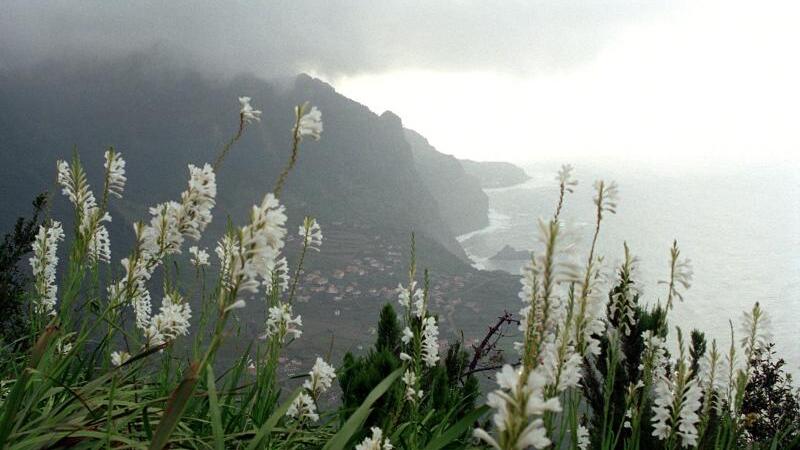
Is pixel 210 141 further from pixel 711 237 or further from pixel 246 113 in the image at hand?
pixel 246 113

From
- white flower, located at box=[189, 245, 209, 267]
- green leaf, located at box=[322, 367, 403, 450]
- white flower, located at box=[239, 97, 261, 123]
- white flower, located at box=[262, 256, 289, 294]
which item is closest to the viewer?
green leaf, located at box=[322, 367, 403, 450]

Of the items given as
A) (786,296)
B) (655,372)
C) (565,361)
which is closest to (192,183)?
(565,361)

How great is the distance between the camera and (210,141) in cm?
15775

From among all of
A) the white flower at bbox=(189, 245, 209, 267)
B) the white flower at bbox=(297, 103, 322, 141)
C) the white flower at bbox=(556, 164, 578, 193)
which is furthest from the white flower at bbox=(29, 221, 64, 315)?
the white flower at bbox=(556, 164, 578, 193)

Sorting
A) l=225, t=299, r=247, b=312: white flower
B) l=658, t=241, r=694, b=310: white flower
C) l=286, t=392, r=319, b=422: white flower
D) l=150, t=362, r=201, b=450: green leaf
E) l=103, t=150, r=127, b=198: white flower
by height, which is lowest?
l=286, t=392, r=319, b=422: white flower

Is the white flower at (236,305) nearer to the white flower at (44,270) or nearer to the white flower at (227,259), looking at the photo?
the white flower at (227,259)

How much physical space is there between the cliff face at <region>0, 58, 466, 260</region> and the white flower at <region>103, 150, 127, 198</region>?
132 m

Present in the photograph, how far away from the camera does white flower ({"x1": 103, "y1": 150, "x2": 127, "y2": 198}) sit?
10.5 feet

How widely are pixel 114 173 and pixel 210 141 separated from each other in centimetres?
16519

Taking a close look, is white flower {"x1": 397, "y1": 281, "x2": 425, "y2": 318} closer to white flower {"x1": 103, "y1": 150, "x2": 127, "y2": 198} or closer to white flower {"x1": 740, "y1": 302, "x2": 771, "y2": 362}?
white flower {"x1": 740, "y1": 302, "x2": 771, "y2": 362}

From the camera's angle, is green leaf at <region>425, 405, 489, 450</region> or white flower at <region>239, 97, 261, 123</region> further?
white flower at <region>239, 97, 261, 123</region>

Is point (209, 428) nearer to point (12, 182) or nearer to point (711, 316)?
point (711, 316)

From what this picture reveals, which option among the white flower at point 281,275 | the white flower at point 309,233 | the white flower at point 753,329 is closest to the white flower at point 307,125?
the white flower at point 309,233

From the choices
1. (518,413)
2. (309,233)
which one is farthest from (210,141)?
(518,413)
